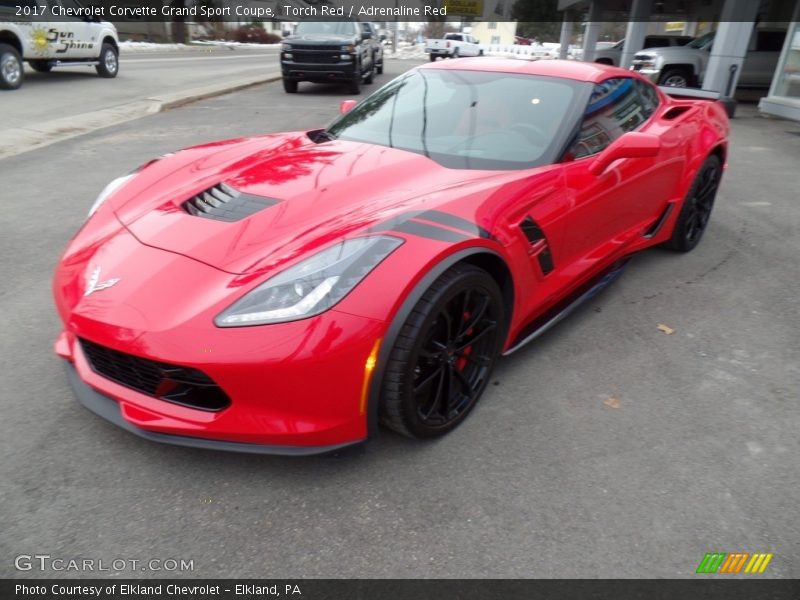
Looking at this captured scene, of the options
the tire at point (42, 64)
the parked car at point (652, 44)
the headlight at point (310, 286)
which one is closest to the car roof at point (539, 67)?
the headlight at point (310, 286)

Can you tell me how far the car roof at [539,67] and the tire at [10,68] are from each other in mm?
10554

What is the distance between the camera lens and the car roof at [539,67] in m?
3.30

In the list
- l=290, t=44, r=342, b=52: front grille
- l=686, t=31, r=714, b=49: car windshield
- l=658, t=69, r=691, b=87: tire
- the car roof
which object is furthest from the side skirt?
l=686, t=31, r=714, b=49: car windshield

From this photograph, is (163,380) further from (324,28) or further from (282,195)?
(324,28)

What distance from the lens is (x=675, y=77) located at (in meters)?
13.4

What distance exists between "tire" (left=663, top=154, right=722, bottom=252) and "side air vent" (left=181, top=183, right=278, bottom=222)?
3010 millimetres

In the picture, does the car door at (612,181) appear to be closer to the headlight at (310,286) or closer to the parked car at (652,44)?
the headlight at (310,286)

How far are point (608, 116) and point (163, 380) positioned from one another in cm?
272

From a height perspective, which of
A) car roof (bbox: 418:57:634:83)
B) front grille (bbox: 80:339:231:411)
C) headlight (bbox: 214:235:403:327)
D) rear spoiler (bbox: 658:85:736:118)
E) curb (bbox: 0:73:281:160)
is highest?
car roof (bbox: 418:57:634:83)

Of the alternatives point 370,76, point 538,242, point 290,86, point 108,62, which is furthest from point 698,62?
point 108,62

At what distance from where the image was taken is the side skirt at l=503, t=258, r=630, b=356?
275 centimetres

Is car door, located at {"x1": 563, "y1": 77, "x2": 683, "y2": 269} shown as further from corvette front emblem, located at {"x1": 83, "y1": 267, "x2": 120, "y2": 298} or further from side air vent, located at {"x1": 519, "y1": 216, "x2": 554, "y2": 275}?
corvette front emblem, located at {"x1": 83, "y1": 267, "x2": 120, "y2": 298}

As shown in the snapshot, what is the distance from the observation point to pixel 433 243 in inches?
84.0

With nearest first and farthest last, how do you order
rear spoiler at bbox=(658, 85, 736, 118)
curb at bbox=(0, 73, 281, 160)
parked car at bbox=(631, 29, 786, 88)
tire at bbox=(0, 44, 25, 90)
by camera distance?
rear spoiler at bbox=(658, 85, 736, 118) → curb at bbox=(0, 73, 281, 160) → tire at bbox=(0, 44, 25, 90) → parked car at bbox=(631, 29, 786, 88)
